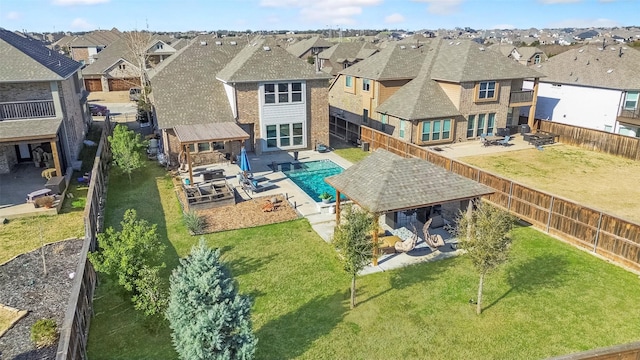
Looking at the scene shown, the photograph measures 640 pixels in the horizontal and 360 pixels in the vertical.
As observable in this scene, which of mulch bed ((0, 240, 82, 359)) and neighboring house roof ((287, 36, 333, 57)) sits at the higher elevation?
neighboring house roof ((287, 36, 333, 57))

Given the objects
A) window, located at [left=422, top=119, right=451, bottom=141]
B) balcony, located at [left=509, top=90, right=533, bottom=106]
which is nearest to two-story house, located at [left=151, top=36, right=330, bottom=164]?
window, located at [left=422, top=119, right=451, bottom=141]

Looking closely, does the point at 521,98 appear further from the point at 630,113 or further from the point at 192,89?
the point at 192,89

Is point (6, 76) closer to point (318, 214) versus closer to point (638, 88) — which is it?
point (318, 214)

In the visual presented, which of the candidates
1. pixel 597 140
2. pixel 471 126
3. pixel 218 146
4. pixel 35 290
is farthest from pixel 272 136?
pixel 597 140

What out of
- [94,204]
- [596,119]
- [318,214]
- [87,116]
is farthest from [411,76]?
[87,116]

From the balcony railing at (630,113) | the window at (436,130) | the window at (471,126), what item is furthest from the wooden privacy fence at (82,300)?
the balcony railing at (630,113)

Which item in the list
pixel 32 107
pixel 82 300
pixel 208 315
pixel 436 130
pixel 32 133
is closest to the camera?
pixel 208 315

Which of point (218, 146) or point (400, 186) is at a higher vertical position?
point (400, 186)

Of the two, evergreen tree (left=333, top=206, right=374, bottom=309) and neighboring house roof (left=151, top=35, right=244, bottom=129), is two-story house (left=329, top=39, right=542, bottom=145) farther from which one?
evergreen tree (left=333, top=206, right=374, bottom=309)

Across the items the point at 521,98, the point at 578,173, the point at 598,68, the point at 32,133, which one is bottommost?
the point at 578,173
